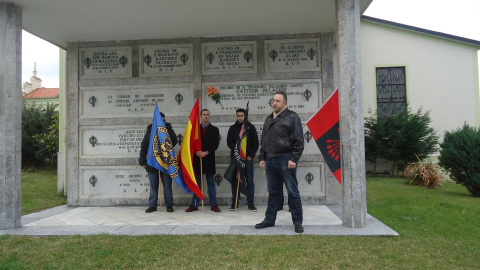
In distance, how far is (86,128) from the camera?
6789 millimetres

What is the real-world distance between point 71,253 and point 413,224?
14.8 feet

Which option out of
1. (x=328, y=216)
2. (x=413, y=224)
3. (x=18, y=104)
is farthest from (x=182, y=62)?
(x=413, y=224)

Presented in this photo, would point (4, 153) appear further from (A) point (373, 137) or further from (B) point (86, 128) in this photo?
(A) point (373, 137)

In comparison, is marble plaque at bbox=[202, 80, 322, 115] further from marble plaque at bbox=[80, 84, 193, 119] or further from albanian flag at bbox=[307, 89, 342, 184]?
albanian flag at bbox=[307, 89, 342, 184]

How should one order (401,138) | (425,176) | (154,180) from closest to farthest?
(154,180)
(425,176)
(401,138)

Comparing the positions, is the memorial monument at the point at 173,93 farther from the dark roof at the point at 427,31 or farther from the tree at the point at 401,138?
the dark roof at the point at 427,31

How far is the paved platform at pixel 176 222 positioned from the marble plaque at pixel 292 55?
8.86 feet

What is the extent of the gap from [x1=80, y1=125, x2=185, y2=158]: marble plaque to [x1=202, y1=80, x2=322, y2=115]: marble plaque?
2.99 ft

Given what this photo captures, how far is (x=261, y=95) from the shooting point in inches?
259

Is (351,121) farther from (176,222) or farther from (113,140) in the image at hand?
(113,140)

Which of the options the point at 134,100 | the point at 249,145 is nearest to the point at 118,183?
the point at 134,100

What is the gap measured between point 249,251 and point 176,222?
1.87 m

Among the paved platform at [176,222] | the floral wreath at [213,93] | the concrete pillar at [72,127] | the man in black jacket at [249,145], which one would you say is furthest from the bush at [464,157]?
the concrete pillar at [72,127]

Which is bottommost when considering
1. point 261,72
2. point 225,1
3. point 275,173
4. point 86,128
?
point 275,173
